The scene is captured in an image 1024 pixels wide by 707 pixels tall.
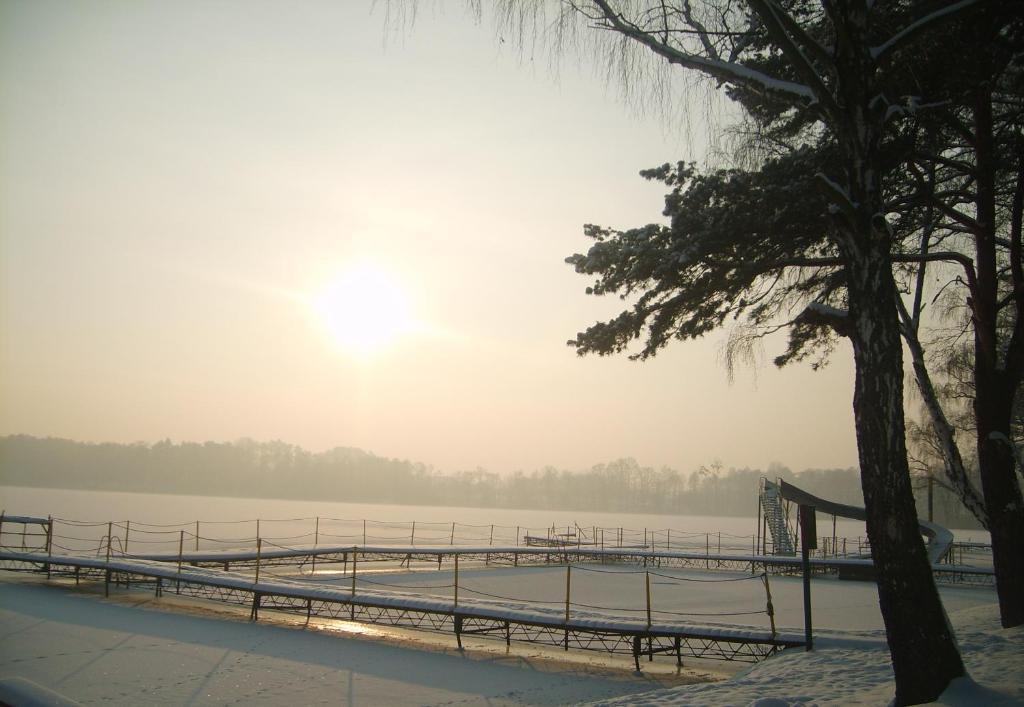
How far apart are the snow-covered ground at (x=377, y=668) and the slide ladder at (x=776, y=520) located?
17621mm

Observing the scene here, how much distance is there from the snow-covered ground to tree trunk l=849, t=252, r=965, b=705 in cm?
27

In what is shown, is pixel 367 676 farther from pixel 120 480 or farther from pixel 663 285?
pixel 120 480

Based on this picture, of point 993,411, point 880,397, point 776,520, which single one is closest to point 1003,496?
point 993,411

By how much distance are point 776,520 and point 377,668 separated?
25.3m

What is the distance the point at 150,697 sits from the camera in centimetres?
692

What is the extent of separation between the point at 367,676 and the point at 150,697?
2362 millimetres

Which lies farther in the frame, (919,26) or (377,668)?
(377,668)

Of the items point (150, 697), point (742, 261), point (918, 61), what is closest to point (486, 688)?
point (150, 697)

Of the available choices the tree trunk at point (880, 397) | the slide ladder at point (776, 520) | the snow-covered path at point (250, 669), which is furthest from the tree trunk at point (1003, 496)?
the slide ladder at point (776, 520)

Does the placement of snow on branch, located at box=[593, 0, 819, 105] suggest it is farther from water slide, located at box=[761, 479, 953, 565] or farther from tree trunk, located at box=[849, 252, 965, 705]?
water slide, located at box=[761, 479, 953, 565]

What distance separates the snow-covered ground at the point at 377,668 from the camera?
6.52 m

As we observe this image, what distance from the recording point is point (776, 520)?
30.1 metres

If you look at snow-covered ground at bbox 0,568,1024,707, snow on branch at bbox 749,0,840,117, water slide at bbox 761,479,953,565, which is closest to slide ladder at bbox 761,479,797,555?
water slide at bbox 761,479,953,565

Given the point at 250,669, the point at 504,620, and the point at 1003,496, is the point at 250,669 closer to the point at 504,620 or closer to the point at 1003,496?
the point at 504,620
